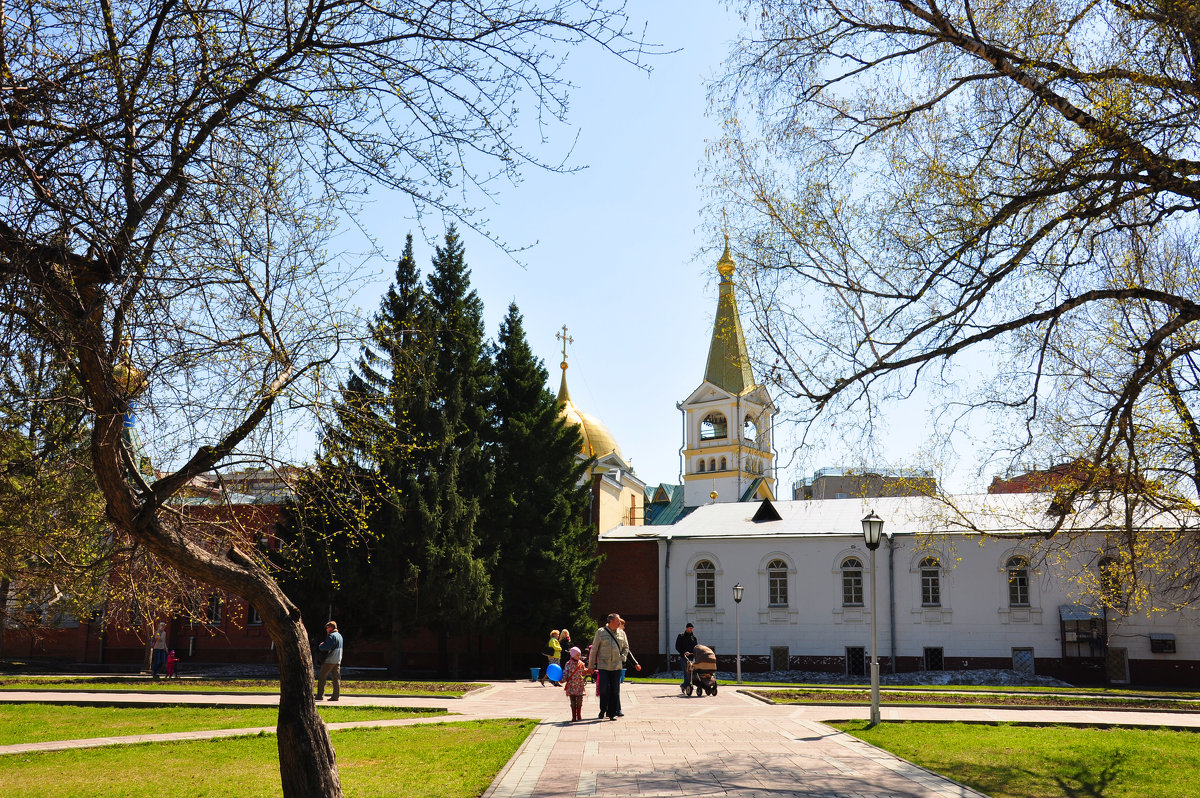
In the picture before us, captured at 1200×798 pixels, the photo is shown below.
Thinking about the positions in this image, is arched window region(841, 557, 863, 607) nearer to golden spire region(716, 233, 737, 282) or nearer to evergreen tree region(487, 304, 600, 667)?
evergreen tree region(487, 304, 600, 667)

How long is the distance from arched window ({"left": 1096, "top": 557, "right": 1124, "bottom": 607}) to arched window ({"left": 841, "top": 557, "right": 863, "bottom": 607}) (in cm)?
1891

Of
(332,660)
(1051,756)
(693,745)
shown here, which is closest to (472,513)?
(332,660)

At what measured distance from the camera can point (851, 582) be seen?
3438 cm

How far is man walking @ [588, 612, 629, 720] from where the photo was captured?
49.6 feet

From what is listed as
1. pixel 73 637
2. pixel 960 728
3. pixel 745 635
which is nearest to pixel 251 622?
pixel 73 637

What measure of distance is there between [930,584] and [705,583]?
8049mm

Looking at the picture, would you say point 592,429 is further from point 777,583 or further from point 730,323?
point 730,323

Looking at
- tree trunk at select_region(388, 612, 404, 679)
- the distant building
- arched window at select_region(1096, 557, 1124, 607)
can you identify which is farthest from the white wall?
the distant building

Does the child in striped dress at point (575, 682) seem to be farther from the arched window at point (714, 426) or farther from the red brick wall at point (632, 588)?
the arched window at point (714, 426)

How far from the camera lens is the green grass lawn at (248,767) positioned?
8.83 m

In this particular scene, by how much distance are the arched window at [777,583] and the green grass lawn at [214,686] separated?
13.8 metres

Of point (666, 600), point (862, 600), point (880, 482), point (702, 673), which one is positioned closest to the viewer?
point (880, 482)

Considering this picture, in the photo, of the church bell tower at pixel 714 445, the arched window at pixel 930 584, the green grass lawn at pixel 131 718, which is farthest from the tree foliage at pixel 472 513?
the church bell tower at pixel 714 445

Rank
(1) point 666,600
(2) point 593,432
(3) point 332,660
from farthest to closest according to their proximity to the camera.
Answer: (2) point 593,432
(1) point 666,600
(3) point 332,660
